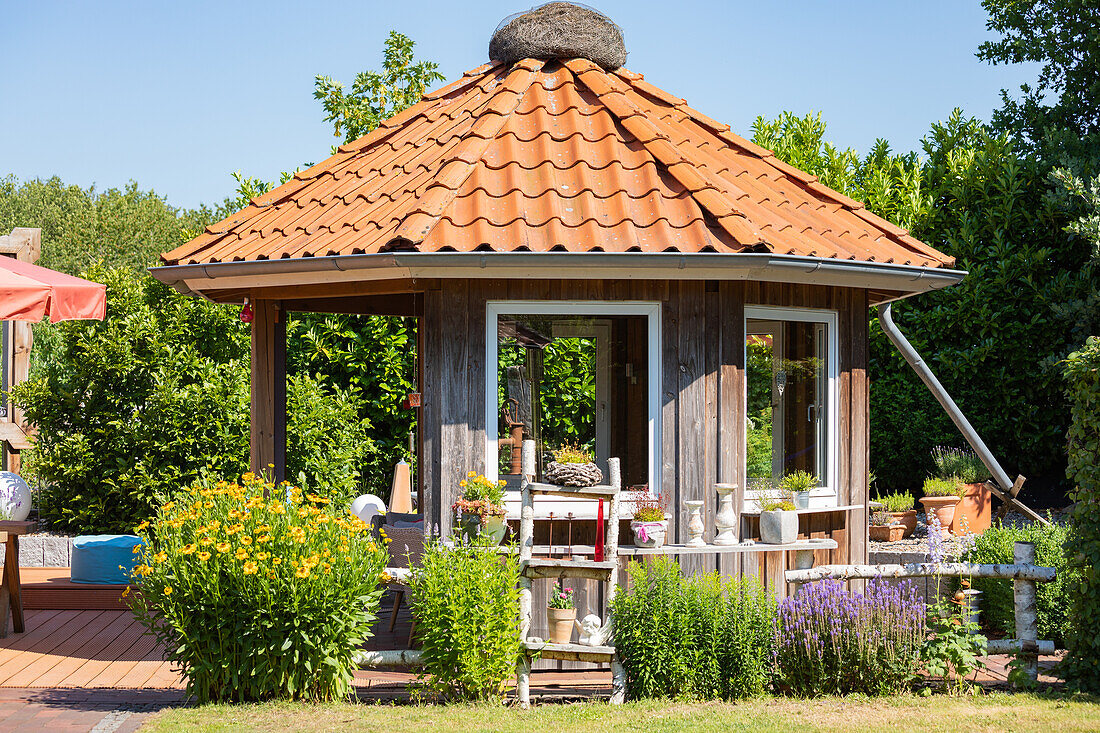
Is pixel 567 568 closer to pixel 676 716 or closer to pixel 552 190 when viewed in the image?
pixel 676 716

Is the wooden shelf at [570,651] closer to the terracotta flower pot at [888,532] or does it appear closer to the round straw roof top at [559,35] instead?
the round straw roof top at [559,35]

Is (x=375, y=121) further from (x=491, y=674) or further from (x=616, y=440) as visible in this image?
(x=491, y=674)

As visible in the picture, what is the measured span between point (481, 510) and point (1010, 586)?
4.20m

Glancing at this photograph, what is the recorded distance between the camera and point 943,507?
437 inches

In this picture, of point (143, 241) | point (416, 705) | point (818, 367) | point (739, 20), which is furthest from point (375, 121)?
point (143, 241)

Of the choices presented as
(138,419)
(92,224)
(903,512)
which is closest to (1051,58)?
(903,512)

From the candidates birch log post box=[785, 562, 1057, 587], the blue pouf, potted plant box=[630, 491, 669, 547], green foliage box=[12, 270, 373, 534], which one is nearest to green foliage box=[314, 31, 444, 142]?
green foliage box=[12, 270, 373, 534]

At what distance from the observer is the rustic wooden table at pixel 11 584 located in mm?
7781

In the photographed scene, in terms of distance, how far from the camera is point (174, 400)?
36.0 feet

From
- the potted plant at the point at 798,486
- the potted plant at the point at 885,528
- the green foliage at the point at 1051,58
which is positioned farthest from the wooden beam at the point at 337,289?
the green foliage at the point at 1051,58

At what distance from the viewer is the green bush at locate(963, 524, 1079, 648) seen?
7223 mm

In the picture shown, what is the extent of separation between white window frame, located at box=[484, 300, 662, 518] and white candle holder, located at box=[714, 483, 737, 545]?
46 cm

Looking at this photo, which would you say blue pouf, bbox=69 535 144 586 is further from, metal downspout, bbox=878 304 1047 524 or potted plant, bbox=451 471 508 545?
metal downspout, bbox=878 304 1047 524

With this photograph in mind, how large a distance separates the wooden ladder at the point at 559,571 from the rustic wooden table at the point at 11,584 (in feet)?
13.6
